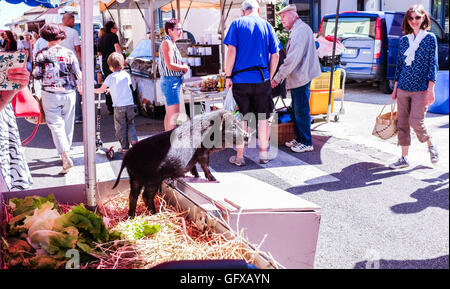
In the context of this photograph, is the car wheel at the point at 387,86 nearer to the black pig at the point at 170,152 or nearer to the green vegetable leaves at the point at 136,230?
the black pig at the point at 170,152

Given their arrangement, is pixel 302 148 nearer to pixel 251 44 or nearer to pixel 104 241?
pixel 251 44

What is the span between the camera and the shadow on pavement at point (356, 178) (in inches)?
156

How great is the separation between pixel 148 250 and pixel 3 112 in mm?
1624

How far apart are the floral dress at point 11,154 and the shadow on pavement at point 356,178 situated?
2.19 m

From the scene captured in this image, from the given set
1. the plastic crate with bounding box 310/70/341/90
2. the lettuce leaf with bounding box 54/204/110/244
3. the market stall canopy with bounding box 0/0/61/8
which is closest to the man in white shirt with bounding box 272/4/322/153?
the plastic crate with bounding box 310/70/341/90

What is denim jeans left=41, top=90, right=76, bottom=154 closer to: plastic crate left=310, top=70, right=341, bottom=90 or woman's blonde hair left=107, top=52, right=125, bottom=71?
woman's blonde hair left=107, top=52, right=125, bottom=71

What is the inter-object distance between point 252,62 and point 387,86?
7.26 feet

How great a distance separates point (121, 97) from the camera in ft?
16.2

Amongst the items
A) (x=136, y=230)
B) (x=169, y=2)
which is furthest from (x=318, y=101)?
(x=169, y=2)

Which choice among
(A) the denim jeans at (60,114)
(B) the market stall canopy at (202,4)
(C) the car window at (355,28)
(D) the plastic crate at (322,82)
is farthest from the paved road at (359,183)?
(B) the market stall canopy at (202,4)

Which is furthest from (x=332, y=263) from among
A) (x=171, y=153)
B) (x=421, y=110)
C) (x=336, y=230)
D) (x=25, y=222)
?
(x=25, y=222)

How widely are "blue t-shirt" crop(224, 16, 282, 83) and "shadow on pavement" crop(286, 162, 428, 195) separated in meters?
1.20

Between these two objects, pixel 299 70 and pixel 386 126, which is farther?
pixel 299 70

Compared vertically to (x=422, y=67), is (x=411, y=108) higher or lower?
lower
